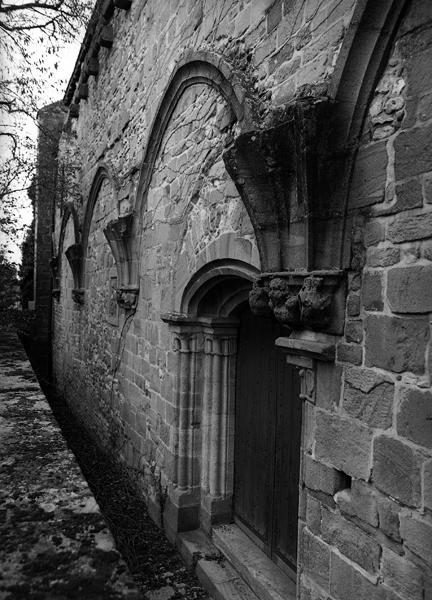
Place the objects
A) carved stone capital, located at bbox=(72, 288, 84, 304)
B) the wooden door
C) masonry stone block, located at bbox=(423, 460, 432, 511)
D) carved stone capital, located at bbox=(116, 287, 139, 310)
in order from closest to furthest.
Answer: masonry stone block, located at bbox=(423, 460, 432, 511)
the wooden door
carved stone capital, located at bbox=(116, 287, 139, 310)
carved stone capital, located at bbox=(72, 288, 84, 304)

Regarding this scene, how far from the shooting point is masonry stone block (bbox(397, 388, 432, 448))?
179cm

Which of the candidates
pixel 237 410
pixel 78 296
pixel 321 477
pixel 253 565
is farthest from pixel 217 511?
pixel 78 296

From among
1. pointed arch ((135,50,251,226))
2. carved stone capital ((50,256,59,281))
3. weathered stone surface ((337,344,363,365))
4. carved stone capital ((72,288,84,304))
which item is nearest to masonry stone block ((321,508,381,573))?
weathered stone surface ((337,344,363,365))

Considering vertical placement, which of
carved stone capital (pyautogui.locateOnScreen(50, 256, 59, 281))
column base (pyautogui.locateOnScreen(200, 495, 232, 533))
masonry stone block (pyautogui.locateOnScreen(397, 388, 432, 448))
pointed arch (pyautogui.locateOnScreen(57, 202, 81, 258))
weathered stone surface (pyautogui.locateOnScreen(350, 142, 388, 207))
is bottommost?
column base (pyautogui.locateOnScreen(200, 495, 232, 533))

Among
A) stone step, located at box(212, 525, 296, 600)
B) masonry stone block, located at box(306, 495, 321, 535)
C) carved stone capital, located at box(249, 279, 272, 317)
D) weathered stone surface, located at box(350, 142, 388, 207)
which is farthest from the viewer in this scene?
stone step, located at box(212, 525, 296, 600)

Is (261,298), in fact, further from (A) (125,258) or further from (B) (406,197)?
(A) (125,258)

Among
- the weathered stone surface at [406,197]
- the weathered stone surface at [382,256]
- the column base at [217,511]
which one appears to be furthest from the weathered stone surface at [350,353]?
the column base at [217,511]

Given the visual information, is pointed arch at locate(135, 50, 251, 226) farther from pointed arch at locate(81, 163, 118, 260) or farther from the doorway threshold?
the doorway threshold

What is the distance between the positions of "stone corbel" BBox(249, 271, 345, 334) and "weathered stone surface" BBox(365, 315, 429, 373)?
0.20 m

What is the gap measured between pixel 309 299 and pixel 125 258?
362 cm

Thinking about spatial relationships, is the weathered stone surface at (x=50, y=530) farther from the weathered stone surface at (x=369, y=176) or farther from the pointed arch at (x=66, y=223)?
the pointed arch at (x=66, y=223)

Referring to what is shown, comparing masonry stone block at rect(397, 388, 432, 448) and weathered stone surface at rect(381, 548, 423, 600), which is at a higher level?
masonry stone block at rect(397, 388, 432, 448)

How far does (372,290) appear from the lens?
6.71 feet

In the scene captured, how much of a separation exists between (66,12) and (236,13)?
17.7 ft
